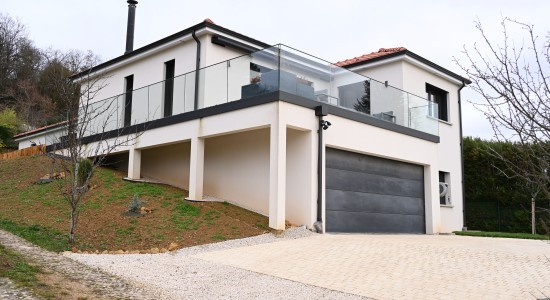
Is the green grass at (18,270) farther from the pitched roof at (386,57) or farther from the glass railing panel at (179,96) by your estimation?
the pitched roof at (386,57)

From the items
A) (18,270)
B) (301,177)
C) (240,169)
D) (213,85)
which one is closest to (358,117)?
(301,177)

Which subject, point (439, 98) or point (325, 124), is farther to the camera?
point (439, 98)

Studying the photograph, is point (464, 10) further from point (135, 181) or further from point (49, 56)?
point (49, 56)

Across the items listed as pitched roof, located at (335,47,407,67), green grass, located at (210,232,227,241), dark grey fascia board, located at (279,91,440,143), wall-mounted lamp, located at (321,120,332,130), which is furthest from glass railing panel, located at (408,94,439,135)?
green grass, located at (210,232,227,241)

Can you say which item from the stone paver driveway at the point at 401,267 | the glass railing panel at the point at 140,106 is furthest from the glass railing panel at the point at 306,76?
the glass railing panel at the point at 140,106

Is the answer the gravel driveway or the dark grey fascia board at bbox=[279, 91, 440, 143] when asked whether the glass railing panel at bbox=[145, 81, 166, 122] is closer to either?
the dark grey fascia board at bbox=[279, 91, 440, 143]

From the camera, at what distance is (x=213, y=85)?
14391 millimetres

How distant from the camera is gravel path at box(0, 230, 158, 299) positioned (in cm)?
625

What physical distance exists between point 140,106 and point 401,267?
11.4 m

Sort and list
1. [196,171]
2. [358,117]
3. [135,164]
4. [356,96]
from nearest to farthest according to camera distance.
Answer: [196,171], [358,117], [356,96], [135,164]

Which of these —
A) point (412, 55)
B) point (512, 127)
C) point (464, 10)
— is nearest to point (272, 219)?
point (464, 10)

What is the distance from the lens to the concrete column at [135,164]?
1673cm

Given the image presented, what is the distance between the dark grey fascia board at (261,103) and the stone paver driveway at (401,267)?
11.7ft

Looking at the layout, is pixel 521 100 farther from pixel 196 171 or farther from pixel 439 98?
pixel 439 98
